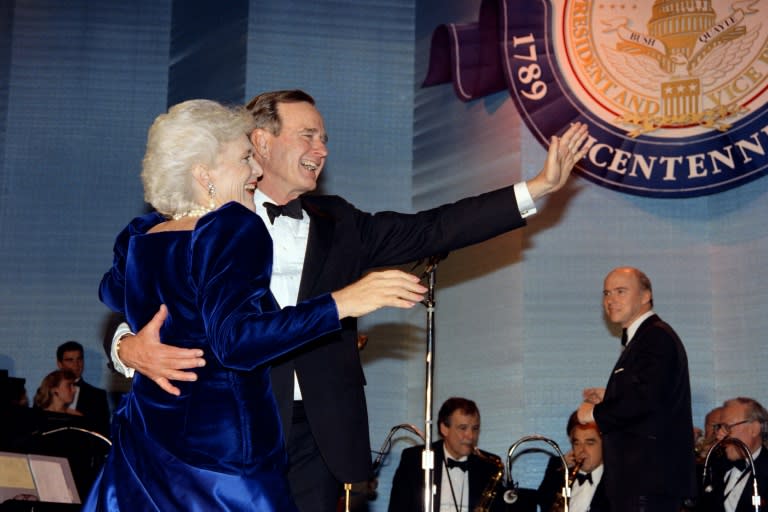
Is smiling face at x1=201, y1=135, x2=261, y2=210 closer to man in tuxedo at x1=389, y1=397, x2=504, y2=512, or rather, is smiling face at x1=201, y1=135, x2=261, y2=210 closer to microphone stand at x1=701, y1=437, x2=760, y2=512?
microphone stand at x1=701, y1=437, x2=760, y2=512

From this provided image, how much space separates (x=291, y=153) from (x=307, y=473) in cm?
111

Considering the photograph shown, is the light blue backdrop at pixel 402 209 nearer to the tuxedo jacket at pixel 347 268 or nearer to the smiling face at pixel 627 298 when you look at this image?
the smiling face at pixel 627 298

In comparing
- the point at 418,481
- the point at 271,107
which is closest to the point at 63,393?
→ the point at 418,481

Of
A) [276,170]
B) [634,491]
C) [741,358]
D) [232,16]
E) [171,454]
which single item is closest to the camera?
[171,454]

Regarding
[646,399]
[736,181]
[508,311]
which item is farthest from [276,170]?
[736,181]

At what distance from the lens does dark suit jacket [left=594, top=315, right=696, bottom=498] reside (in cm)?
455

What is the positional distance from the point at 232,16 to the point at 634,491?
166 inches

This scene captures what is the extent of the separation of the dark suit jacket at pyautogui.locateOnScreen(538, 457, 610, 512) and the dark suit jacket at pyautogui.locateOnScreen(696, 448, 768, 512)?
1.75 ft

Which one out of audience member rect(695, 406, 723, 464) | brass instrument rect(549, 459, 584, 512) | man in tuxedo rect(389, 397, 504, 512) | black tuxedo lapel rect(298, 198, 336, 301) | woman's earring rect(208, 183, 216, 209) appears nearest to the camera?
woman's earring rect(208, 183, 216, 209)

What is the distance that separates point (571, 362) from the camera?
6.31m

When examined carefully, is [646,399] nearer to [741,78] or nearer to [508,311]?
[508,311]

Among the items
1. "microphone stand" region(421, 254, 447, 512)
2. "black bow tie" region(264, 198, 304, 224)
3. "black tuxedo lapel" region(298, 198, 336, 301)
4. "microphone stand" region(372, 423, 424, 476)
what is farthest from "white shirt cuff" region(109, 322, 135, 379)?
"microphone stand" region(372, 423, 424, 476)

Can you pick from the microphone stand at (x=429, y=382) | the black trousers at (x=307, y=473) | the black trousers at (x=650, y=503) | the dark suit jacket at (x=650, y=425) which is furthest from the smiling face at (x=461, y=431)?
the black trousers at (x=307, y=473)

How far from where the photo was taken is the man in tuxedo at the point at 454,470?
6.12 metres
